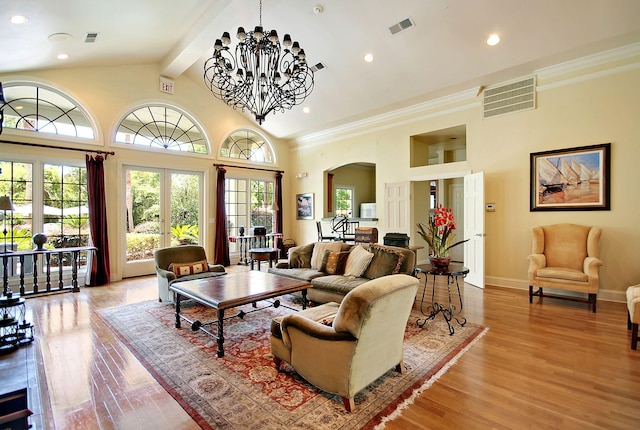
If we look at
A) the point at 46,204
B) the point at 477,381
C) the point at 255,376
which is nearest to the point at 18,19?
the point at 46,204

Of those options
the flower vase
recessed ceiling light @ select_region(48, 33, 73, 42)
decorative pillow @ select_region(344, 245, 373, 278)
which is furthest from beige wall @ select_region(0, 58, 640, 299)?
decorative pillow @ select_region(344, 245, 373, 278)

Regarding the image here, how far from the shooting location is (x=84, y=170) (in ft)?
19.7

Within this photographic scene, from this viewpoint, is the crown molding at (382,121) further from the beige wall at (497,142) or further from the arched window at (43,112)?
the arched window at (43,112)

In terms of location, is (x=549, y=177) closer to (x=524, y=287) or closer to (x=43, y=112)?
(x=524, y=287)

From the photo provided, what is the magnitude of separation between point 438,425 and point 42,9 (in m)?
5.75

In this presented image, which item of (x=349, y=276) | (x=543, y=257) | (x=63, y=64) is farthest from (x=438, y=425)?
(x=63, y=64)

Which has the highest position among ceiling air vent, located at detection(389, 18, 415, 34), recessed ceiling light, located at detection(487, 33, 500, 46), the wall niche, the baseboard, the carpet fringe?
ceiling air vent, located at detection(389, 18, 415, 34)

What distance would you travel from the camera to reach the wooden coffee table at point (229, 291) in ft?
9.84

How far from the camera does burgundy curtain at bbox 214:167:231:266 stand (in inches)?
303

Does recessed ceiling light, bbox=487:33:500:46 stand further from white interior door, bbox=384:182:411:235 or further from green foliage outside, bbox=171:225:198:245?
green foliage outside, bbox=171:225:198:245

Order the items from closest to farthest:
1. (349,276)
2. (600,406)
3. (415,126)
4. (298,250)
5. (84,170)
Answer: (600,406) → (349,276) → (298,250) → (84,170) → (415,126)

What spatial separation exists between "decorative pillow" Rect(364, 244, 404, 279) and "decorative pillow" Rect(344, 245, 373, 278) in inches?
3.3

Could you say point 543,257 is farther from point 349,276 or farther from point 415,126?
point 415,126

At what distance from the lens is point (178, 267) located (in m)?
4.57
